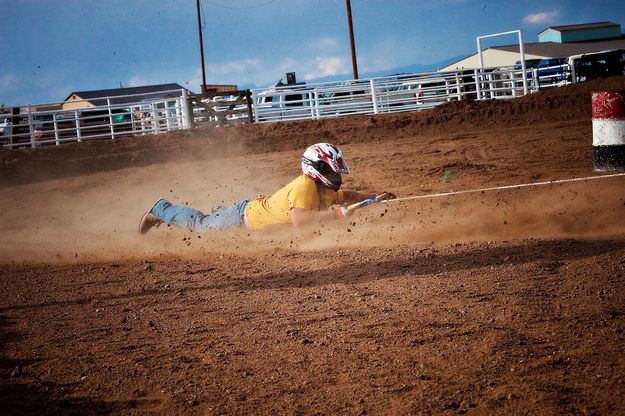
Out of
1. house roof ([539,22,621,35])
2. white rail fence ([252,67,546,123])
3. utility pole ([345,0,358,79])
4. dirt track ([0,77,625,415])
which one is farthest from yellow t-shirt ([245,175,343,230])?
house roof ([539,22,621,35])

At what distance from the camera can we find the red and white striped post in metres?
10.1

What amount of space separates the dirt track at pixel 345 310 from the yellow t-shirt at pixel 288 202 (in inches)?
12.8

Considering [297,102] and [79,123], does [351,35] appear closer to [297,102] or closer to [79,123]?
[297,102]

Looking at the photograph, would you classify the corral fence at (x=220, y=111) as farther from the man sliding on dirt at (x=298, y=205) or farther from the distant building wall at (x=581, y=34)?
the distant building wall at (x=581, y=34)

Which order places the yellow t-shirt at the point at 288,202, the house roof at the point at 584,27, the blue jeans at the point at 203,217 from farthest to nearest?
the house roof at the point at 584,27 → the blue jeans at the point at 203,217 → the yellow t-shirt at the point at 288,202

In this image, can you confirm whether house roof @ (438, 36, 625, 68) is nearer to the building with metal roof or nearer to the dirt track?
the building with metal roof

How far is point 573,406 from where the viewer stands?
3.16 meters

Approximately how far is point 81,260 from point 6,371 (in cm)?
453

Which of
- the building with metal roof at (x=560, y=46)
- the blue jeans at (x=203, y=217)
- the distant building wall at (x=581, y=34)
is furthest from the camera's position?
the distant building wall at (x=581, y=34)

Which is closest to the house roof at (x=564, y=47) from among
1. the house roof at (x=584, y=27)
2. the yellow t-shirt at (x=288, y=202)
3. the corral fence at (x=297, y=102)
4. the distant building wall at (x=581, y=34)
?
the distant building wall at (x=581, y=34)

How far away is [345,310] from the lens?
510 cm

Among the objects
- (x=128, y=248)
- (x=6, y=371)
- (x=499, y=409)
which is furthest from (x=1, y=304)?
(x=499, y=409)

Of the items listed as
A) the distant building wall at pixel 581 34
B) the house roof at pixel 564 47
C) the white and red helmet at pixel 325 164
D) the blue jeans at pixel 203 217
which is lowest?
the blue jeans at pixel 203 217

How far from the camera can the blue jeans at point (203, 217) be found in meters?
8.35
